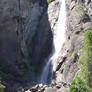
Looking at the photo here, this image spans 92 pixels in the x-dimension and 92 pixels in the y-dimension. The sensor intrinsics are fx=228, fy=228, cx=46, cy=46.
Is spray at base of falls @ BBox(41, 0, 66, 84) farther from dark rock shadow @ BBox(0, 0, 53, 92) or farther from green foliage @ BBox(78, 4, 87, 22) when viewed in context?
green foliage @ BBox(78, 4, 87, 22)

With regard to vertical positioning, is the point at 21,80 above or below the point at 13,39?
below

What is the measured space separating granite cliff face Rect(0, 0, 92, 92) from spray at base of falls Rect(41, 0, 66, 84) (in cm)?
95

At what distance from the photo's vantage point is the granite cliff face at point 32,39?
35.1 metres

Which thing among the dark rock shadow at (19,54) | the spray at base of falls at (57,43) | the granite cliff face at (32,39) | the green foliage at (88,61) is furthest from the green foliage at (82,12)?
the green foliage at (88,61)

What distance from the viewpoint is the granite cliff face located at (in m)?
35.1

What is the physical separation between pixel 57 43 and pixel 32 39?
5.80 meters

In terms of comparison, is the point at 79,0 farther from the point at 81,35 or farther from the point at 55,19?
the point at 81,35

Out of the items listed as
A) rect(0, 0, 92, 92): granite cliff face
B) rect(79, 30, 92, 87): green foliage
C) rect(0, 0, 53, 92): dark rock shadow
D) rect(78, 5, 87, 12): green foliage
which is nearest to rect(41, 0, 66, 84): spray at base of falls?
rect(0, 0, 92, 92): granite cliff face

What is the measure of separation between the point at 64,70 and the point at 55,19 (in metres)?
15.0

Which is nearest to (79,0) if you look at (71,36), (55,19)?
(55,19)

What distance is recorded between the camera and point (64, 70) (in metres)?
33.5

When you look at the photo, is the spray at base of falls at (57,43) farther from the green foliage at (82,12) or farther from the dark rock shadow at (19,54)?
the green foliage at (82,12)

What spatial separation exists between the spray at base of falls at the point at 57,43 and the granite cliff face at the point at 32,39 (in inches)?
37.4

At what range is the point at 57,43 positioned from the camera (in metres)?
41.3
